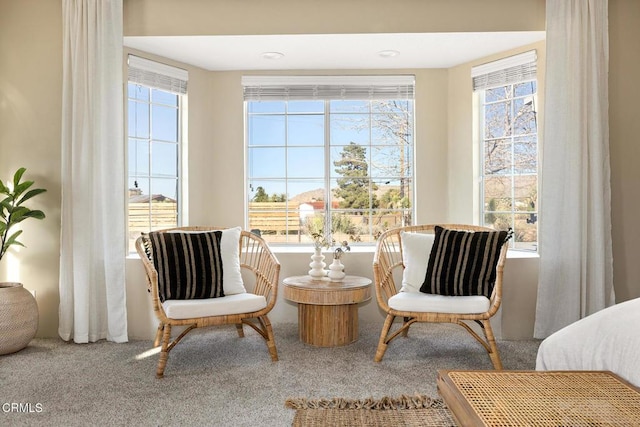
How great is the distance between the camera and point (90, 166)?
3.46 m

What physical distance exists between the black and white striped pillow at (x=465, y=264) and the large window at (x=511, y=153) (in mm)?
785


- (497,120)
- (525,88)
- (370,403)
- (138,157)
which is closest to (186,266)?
(138,157)

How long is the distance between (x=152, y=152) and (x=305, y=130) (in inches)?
52.0

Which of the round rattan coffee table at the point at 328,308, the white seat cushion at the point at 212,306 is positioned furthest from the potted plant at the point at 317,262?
the white seat cushion at the point at 212,306

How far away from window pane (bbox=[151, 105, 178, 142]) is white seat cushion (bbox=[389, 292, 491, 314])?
2355mm

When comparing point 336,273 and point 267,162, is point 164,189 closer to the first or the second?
point 267,162

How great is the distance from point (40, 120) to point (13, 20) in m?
0.75

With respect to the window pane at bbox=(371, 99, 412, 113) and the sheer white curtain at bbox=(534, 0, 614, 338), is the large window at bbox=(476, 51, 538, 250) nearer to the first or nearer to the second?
the sheer white curtain at bbox=(534, 0, 614, 338)

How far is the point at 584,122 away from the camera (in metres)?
3.35

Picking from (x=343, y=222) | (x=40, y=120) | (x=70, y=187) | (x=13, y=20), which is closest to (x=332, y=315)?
(x=343, y=222)

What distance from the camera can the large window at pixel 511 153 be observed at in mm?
3896

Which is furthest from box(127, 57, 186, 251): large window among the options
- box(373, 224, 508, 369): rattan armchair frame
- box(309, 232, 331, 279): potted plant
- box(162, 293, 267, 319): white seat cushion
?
box(373, 224, 508, 369): rattan armchair frame

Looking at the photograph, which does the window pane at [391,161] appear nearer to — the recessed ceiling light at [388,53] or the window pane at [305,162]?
the window pane at [305,162]

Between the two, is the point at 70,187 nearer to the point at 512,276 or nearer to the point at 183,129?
the point at 183,129
